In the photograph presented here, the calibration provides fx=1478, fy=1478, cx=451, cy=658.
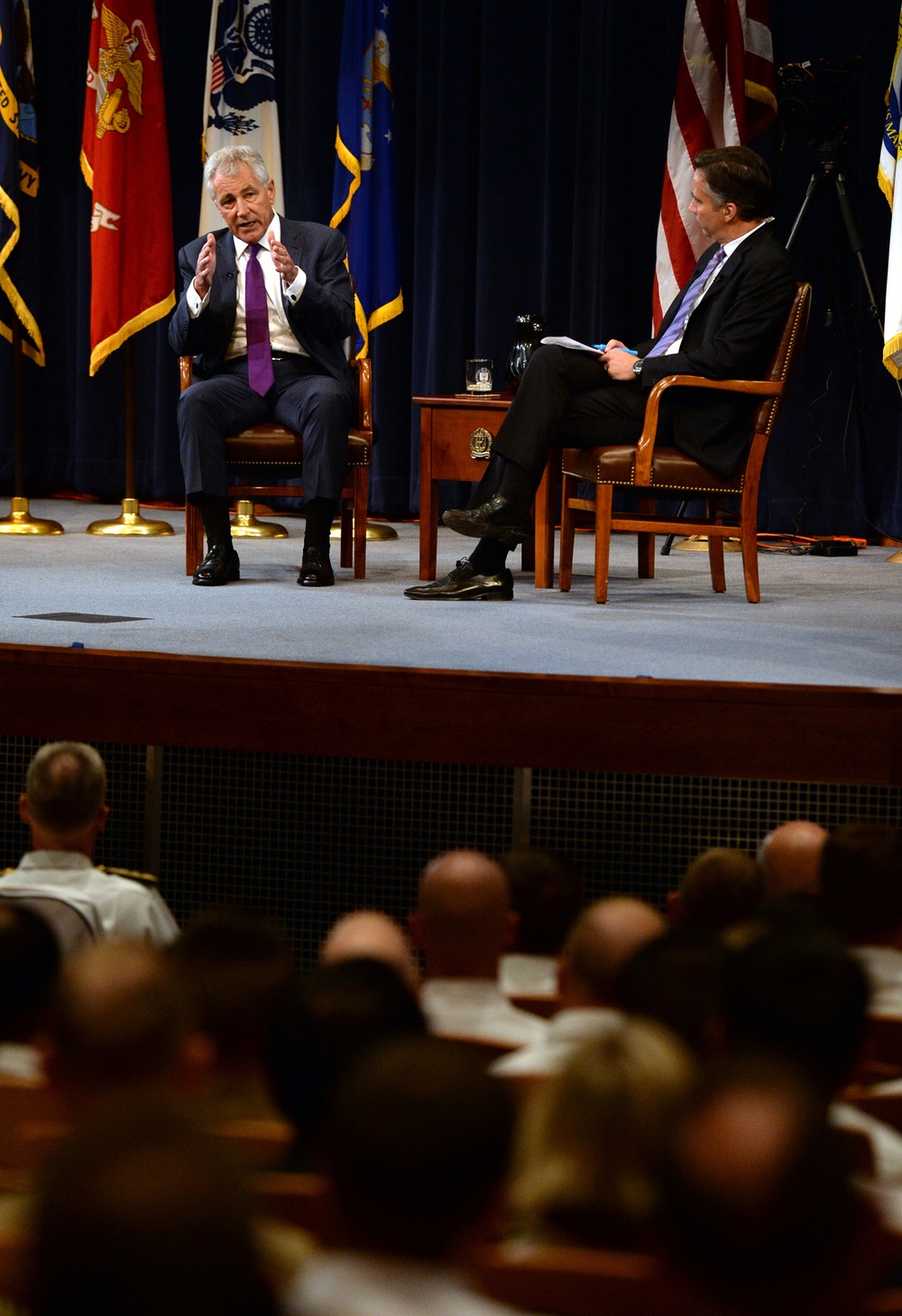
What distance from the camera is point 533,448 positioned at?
354 centimetres

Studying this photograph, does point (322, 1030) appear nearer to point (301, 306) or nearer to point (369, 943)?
point (369, 943)

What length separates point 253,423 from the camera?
12.5 ft

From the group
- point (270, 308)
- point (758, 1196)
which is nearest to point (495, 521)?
point (270, 308)

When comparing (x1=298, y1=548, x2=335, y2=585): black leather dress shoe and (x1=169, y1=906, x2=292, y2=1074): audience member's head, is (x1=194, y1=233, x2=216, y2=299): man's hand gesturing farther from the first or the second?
(x1=169, y1=906, x2=292, y2=1074): audience member's head

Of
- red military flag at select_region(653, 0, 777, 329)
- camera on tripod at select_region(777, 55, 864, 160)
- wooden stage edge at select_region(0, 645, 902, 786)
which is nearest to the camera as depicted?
wooden stage edge at select_region(0, 645, 902, 786)

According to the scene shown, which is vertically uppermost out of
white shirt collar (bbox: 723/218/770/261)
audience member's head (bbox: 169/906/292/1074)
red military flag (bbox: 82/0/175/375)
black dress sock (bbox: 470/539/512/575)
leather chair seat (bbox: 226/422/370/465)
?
red military flag (bbox: 82/0/175/375)

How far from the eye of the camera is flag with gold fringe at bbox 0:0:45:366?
511 centimetres

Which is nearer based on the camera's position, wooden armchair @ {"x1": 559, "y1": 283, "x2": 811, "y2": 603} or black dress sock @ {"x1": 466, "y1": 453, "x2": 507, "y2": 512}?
wooden armchair @ {"x1": 559, "y1": 283, "x2": 811, "y2": 603}

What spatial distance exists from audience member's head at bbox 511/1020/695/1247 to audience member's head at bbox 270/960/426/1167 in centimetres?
14

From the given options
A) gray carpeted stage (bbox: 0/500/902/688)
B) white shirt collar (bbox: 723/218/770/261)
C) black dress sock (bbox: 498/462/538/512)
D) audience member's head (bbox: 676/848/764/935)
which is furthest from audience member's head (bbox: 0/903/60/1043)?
white shirt collar (bbox: 723/218/770/261)

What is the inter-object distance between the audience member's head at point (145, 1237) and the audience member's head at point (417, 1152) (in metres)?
0.08

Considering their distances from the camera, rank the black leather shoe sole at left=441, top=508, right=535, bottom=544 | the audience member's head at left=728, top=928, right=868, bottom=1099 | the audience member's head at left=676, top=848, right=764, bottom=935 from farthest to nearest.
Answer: the black leather shoe sole at left=441, top=508, right=535, bottom=544, the audience member's head at left=676, top=848, right=764, bottom=935, the audience member's head at left=728, top=928, right=868, bottom=1099

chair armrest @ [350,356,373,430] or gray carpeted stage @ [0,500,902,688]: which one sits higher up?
chair armrest @ [350,356,373,430]

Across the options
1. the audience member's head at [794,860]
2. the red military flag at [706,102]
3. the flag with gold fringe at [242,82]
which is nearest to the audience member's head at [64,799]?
the audience member's head at [794,860]
